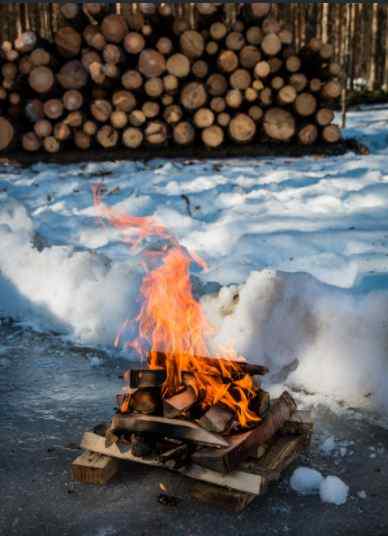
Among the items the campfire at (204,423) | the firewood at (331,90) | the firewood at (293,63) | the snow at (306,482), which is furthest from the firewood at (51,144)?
the snow at (306,482)

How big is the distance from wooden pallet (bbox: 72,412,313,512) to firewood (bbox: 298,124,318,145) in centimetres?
576

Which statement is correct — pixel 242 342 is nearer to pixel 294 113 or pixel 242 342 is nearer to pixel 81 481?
pixel 81 481

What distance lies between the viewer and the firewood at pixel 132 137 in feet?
26.1

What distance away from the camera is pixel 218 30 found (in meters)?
7.68

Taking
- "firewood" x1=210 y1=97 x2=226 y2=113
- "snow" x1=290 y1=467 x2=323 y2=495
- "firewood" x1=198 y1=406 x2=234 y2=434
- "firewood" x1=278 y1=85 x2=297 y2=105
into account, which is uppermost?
"firewood" x1=278 y1=85 x2=297 y2=105

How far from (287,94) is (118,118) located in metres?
2.11

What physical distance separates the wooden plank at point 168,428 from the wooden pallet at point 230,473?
0.09 metres

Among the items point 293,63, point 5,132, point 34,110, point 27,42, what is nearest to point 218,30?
point 293,63

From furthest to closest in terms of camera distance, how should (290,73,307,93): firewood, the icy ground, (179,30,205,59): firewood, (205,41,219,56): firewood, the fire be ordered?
(290,73,307,93): firewood → (205,41,219,56): firewood → (179,30,205,59): firewood → the icy ground → the fire

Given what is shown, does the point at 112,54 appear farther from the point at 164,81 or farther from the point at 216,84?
the point at 216,84

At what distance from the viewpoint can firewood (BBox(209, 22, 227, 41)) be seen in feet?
25.2

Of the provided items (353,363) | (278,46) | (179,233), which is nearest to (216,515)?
(353,363)

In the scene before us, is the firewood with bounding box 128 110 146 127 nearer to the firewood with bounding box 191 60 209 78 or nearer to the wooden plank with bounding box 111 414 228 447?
the firewood with bounding box 191 60 209 78

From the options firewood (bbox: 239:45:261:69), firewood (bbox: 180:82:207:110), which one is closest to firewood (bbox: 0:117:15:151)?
firewood (bbox: 180:82:207:110)
